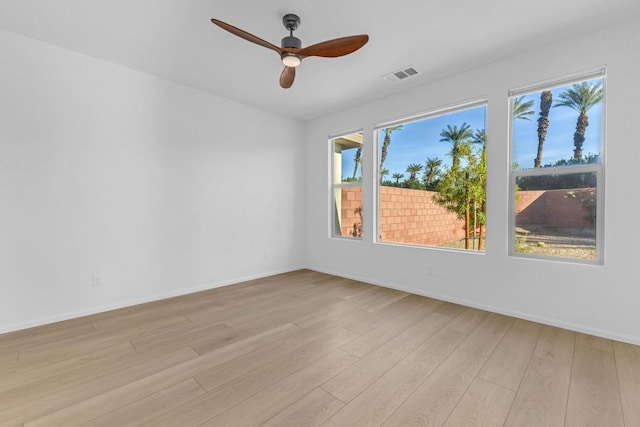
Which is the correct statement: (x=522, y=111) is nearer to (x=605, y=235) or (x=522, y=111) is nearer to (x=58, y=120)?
(x=605, y=235)

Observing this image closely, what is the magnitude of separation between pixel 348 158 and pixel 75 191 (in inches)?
139

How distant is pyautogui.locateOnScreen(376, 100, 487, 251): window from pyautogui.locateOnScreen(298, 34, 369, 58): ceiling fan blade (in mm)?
1801

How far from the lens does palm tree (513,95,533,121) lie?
2.83 metres

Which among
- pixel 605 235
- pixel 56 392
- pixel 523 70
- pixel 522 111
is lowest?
pixel 56 392

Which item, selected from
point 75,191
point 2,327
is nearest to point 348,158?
point 75,191

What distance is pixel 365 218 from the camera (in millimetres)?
4168

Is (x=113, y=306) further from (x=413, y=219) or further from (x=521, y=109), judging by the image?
(x=521, y=109)

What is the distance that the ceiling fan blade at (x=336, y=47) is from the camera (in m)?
2.00

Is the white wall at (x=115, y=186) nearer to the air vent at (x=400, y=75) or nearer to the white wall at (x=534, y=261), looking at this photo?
the white wall at (x=534, y=261)

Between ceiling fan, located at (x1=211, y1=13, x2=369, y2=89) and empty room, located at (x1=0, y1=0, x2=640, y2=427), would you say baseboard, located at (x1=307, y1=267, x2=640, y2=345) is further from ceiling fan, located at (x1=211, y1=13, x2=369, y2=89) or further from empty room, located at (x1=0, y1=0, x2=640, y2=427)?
ceiling fan, located at (x1=211, y1=13, x2=369, y2=89)

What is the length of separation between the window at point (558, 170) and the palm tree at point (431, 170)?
2.73 ft

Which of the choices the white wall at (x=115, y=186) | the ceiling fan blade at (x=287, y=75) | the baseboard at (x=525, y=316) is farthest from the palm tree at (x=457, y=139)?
the white wall at (x=115, y=186)

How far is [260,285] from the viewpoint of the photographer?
397 cm

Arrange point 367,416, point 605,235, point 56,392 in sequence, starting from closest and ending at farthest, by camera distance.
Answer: point 367,416 → point 56,392 → point 605,235
